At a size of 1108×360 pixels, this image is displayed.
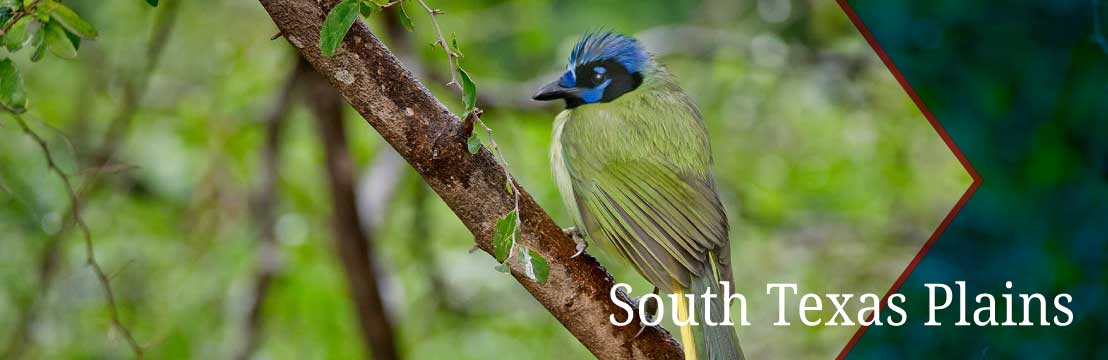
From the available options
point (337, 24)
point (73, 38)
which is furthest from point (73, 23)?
point (337, 24)

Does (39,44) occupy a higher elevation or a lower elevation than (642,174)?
lower

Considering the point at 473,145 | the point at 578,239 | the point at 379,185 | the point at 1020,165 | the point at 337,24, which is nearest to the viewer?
the point at 337,24

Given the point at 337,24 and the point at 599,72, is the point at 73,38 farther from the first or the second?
the point at 599,72

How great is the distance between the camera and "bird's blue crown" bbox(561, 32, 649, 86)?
7.45 feet

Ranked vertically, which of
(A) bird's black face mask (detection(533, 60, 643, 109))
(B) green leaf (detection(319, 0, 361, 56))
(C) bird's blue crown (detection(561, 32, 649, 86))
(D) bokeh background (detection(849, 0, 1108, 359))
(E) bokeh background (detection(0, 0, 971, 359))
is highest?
(D) bokeh background (detection(849, 0, 1108, 359))

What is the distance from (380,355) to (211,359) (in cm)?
63

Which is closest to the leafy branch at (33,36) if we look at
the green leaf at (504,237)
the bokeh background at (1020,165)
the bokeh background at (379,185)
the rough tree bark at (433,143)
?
the rough tree bark at (433,143)

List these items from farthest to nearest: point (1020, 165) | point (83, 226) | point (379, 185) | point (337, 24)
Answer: point (379, 185), point (83, 226), point (1020, 165), point (337, 24)

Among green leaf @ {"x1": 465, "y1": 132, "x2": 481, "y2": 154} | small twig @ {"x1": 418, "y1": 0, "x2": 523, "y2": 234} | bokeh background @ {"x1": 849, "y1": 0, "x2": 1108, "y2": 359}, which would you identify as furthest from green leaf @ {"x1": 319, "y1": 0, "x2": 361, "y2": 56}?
bokeh background @ {"x1": 849, "y1": 0, "x2": 1108, "y2": 359}

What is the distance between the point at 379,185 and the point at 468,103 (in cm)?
222

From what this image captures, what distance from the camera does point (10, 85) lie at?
179 cm

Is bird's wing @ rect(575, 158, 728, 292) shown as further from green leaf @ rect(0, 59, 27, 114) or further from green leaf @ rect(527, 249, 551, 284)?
green leaf @ rect(0, 59, 27, 114)

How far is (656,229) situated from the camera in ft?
6.97

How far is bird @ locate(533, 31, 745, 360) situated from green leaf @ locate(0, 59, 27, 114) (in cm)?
85
